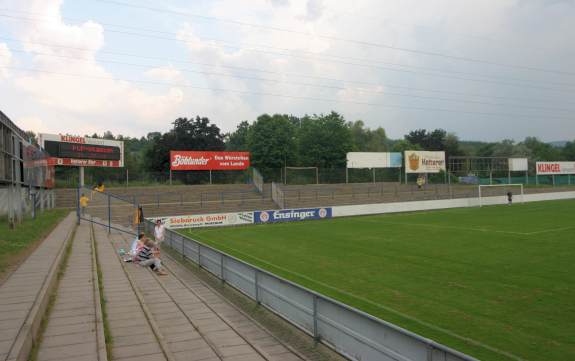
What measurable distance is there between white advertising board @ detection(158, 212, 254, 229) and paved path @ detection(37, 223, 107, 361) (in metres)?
19.0

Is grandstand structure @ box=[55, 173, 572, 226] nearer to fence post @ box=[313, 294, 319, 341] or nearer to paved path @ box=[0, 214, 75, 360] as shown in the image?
paved path @ box=[0, 214, 75, 360]

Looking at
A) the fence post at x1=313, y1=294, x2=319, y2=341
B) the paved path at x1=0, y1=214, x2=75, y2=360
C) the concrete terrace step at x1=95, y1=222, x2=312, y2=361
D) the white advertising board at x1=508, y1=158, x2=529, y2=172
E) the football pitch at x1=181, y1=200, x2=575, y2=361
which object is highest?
the white advertising board at x1=508, y1=158, x2=529, y2=172

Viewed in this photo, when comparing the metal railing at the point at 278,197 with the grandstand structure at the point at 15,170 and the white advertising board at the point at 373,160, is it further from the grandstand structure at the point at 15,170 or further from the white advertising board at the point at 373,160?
the grandstand structure at the point at 15,170

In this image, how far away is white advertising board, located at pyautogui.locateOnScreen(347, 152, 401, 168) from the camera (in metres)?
60.1

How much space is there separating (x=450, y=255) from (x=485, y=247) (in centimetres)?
311

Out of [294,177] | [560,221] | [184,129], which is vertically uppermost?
[184,129]

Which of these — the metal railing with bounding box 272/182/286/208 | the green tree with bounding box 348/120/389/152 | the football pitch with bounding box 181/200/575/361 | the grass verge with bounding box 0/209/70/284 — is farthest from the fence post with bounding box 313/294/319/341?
the green tree with bounding box 348/120/389/152

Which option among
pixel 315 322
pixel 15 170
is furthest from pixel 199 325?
pixel 15 170

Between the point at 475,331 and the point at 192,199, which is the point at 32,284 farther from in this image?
the point at 192,199

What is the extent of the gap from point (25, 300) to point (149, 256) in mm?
6623

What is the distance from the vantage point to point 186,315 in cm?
955

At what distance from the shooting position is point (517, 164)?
227ft

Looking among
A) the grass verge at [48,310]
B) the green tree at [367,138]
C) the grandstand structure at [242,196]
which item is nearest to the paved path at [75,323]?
the grass verge at [48,310]

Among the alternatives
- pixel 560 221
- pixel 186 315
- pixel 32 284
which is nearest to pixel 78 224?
pixel 32 284
